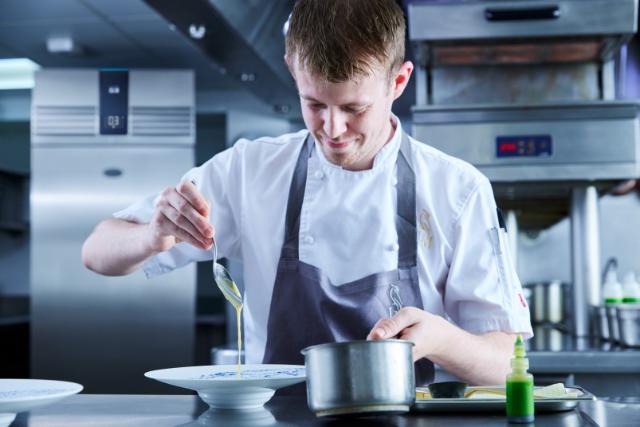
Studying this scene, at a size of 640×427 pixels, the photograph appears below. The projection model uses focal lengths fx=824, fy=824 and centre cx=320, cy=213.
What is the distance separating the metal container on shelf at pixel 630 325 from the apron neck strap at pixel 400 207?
1.23m

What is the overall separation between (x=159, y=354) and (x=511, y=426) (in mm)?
3970

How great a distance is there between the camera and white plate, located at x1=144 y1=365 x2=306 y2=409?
3.95 ft

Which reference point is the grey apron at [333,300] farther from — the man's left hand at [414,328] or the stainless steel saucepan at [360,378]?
the stainless steel saucepan at [360,378]

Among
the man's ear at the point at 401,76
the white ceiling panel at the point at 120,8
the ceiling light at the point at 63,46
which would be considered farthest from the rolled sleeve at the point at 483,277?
the ceiling light at the point at 63,46

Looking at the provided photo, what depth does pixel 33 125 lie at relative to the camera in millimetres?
4848

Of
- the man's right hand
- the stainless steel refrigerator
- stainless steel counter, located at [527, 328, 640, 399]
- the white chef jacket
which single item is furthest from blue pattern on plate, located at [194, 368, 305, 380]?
the stainless steel refrigerator

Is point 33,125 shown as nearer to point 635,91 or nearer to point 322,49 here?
point 635,91

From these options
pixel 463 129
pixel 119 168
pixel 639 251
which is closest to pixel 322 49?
pixel 463 129

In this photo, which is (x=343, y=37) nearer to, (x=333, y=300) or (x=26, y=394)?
(x=333, y=300)

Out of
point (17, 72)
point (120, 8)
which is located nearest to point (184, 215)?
point (120, 8)

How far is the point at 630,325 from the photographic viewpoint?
2.71 metres

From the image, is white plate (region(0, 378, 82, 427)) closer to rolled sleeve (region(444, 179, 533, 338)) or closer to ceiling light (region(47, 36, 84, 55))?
rolled sleeve (region(444, 179, 533, 338))

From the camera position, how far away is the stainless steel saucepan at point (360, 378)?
42.9 inches

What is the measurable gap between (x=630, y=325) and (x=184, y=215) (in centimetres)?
180
